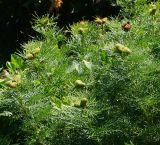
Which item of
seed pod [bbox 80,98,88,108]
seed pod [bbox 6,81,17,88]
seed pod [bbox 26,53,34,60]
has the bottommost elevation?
seed pod [bbox 80,98,88,108]

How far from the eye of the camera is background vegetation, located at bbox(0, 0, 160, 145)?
76.6 inches

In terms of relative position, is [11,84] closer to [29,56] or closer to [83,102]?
[29,56]

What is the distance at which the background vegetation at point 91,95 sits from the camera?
1945 mm

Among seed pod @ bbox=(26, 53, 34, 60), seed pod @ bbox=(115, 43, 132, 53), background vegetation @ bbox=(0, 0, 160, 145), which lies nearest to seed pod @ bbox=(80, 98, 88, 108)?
background vegetation @ bbox=(0, 0, 160, 145)

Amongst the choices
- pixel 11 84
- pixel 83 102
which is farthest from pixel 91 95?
pixel 11 84

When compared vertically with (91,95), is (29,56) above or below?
above

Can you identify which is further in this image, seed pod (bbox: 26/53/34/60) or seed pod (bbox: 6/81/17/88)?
seed pod (bbox: 26/53/34/60)

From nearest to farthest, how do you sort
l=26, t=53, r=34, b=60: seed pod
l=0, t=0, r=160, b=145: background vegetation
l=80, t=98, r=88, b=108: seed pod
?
l=80, t=98, r=88, b=108: seed pod → l=0, t=0, r=160, b=145: background vegetation → l=26, t=53, r=34, b=60: seed pod

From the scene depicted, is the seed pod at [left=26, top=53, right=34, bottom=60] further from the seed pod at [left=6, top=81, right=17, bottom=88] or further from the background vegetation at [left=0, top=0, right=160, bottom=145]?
the seed pod at [left=6, top=81, right=17, bottom=88]

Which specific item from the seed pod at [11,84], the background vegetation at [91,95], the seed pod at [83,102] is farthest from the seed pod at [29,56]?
the seed pod at [83,102]

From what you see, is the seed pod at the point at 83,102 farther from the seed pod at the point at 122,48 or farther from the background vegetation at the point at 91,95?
the seed pod at the point at 122,48

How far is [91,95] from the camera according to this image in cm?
200

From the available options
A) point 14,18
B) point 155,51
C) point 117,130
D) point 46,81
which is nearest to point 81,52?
point 46,81

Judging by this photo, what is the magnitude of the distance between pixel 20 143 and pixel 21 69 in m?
0.32
